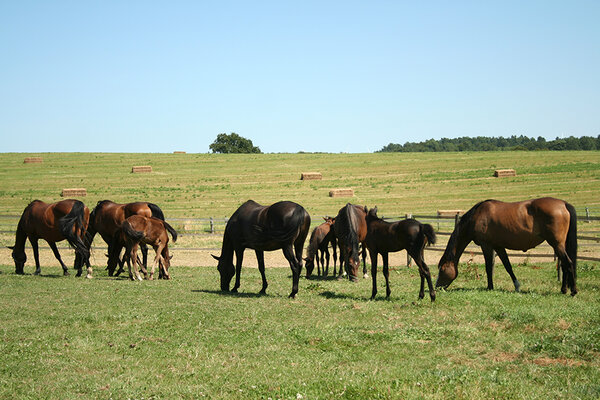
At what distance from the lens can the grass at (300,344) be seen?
6293mm

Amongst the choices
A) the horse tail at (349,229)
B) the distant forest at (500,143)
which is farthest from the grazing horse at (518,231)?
the distant forest at (500,143)

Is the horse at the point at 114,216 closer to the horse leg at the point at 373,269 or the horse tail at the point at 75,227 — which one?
the horse tail at the point at 75,227

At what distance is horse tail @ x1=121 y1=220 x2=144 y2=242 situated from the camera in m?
15.3

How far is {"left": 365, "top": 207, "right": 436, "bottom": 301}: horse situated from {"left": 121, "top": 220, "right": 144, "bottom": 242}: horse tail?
6.43 meters

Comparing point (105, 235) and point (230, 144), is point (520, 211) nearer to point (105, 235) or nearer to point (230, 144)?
point (105, 235)

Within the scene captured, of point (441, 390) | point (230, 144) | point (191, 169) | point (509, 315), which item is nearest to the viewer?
point (441, 390)

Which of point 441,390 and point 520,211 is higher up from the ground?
point 520,211

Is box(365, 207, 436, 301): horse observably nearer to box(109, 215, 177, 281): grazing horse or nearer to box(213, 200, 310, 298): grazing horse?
box(213, 200, 310, 298): grazing horse

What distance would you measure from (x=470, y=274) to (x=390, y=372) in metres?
10.4

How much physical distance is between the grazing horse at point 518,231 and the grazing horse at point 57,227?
9.99 metres

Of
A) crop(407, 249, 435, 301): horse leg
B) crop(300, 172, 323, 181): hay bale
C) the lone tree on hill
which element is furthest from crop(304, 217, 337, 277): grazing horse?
the lone tree on hill

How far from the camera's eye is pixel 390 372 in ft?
22.1

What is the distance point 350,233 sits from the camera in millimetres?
13812

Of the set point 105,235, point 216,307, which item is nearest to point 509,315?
point 216,307
